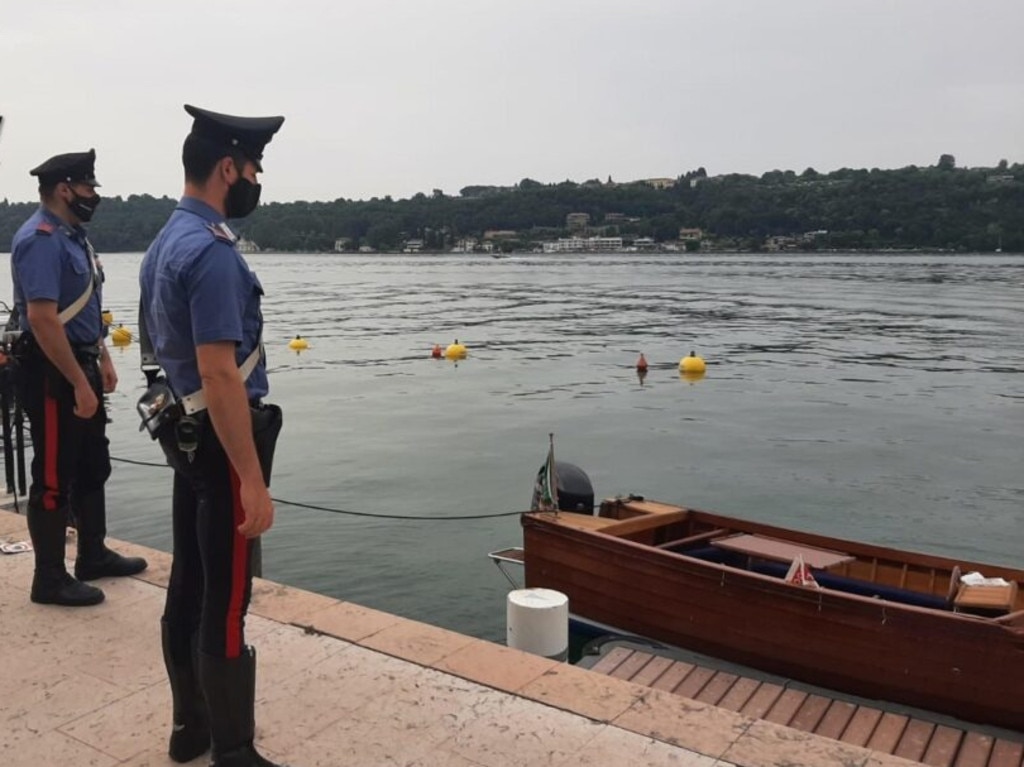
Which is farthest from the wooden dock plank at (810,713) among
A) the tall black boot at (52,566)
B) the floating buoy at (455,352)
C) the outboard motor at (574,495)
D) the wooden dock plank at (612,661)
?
the floating buoy at (455,352)

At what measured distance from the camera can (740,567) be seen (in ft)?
24.4

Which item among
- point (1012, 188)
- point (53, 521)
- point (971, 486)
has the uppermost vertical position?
point (1012, 188)

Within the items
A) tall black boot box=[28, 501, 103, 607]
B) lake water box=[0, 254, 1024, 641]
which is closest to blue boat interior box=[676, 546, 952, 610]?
lake water box=[0, 254, 1024, 641]

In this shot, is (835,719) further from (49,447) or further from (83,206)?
(83,206)

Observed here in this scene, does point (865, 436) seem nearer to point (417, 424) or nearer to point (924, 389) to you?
point (924, 389)

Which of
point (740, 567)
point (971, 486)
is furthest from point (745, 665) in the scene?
point (971, 486)

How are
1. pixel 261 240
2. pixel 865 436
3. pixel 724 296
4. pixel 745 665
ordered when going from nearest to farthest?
pixel 745 665 → pixel 865 436 → pixel 724 296 → pixel 261 240

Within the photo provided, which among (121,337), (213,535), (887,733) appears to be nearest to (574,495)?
(887,733)

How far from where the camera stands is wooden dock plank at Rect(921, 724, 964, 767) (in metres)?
5.06

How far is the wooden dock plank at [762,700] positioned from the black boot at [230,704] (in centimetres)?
351

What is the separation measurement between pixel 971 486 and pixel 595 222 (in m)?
153

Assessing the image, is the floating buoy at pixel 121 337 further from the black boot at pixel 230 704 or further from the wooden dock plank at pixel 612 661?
the black boot at pixel 230 704

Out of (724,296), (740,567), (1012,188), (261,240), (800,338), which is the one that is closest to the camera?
(740,567)

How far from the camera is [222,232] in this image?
288 centimetres
